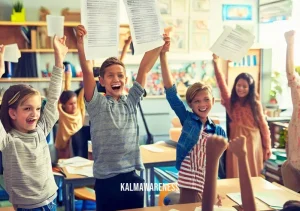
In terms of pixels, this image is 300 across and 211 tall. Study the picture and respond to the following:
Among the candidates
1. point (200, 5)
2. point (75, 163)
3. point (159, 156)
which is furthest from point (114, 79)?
point (200, 5)

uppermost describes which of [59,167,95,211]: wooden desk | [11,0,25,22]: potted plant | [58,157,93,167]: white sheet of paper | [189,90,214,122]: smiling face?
[11,0,25,22]: potted plant

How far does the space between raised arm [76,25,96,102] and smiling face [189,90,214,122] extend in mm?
560

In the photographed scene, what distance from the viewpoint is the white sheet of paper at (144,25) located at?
184cm

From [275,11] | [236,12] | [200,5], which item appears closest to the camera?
[275,11]

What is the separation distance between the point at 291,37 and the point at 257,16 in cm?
397

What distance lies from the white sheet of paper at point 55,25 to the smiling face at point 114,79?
0.30m

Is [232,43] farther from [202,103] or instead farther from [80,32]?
[80,32]

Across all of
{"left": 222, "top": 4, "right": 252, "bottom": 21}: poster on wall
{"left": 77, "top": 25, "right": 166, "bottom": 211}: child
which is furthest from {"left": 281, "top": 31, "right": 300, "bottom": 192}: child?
{"left": 222, "top": 4, "right": 252, "bottom": 21}: poster on wall

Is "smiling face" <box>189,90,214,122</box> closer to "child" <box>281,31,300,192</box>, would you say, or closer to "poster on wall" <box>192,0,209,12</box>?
"child" <box>281,31,300,192</box>

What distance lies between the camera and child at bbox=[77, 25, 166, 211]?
6.03ft

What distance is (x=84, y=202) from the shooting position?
3.38m

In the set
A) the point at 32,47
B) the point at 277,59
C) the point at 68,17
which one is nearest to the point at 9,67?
the point at 32,47

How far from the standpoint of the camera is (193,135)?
2.00 meters

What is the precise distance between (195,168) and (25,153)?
32.6 inches
